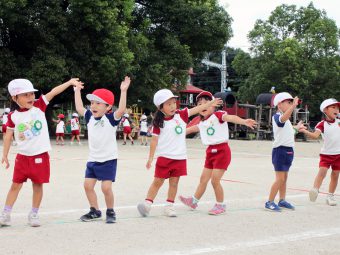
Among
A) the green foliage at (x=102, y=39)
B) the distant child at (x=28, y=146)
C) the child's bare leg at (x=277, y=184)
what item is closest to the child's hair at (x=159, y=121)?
the distant child at (x=28, y=146)

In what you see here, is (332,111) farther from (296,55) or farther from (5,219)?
(296,55)

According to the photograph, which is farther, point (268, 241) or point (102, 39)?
point (102, 39)

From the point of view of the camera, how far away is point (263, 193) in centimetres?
912

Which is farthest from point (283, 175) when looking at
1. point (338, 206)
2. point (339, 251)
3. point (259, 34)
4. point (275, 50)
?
point (259, 34)

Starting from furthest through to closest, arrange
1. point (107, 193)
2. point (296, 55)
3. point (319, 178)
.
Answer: point (296, 55) → point (319, 178) → point (107, 193)

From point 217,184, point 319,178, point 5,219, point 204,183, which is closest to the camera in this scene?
point 5,219

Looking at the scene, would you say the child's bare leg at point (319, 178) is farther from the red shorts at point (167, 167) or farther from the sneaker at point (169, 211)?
the sneaker at point (169, 211)

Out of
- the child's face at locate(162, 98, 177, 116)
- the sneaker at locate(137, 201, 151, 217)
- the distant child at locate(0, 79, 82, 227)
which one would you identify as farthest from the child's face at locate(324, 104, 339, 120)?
the distant child at locate(0, 79, 82, 227)

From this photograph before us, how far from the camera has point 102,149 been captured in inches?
249

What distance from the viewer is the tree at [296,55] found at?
158 feet

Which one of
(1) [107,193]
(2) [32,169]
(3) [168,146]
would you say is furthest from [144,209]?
(2) [32,169]

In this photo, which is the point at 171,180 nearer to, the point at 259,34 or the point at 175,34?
the point at 175,34

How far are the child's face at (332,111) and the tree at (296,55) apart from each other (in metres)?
40.3

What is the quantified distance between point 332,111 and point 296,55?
41.6 metres
